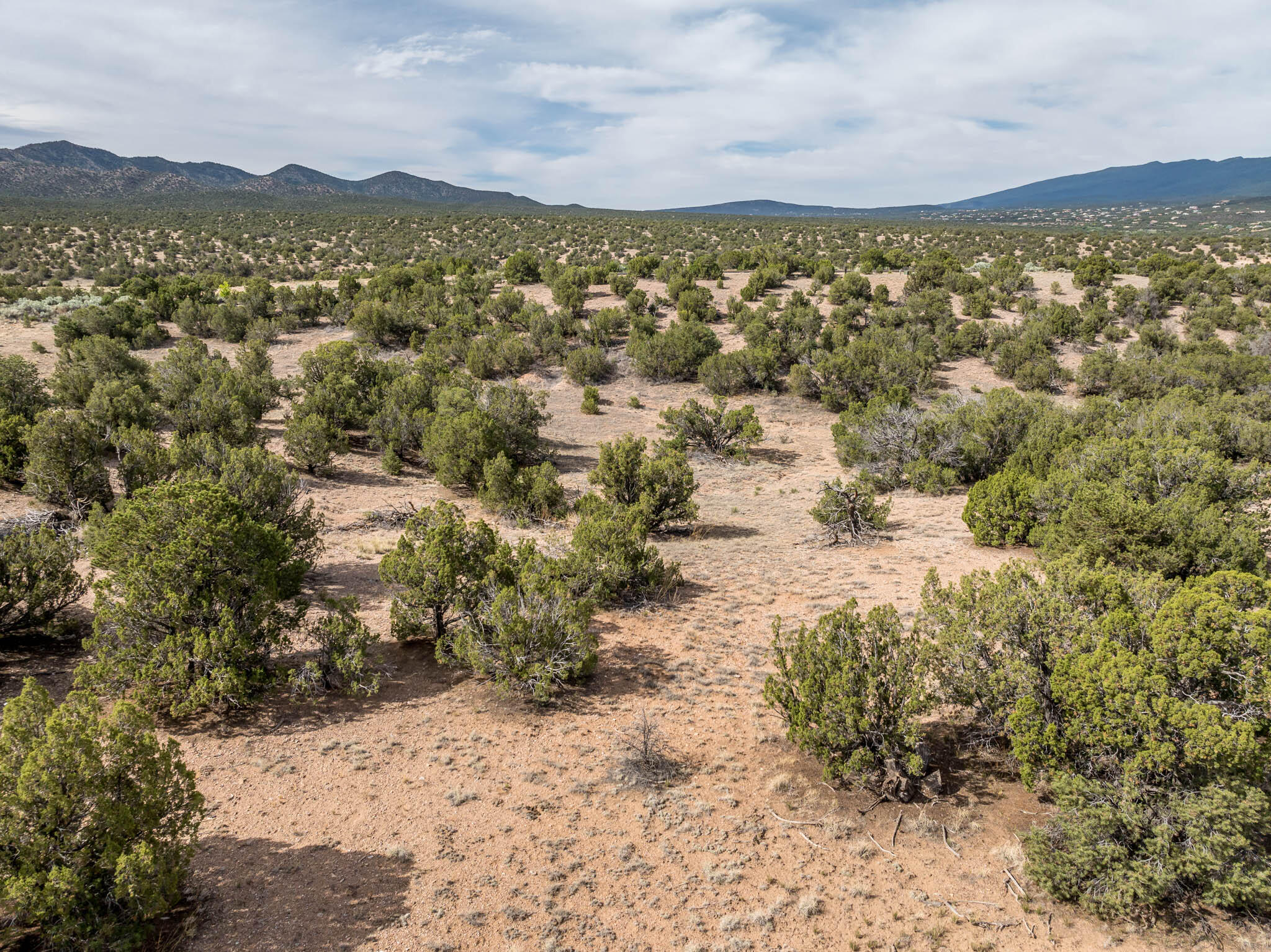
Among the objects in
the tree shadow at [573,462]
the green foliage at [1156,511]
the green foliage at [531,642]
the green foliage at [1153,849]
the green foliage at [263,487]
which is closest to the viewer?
the green foliage at [1153,849]

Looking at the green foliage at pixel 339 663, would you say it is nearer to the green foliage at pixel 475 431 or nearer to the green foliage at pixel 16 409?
the green foliage at pixel 475 431

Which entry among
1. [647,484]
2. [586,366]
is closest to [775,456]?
[647,484]

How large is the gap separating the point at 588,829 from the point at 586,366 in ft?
71.3

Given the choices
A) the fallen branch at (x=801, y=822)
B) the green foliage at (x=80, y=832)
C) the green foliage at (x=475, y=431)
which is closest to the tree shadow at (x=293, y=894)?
the green foliage at (x=80, y=832)

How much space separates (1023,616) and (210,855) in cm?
757

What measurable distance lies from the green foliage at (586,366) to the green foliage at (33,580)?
19.2m

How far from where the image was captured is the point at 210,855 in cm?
514

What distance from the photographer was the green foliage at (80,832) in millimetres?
3891

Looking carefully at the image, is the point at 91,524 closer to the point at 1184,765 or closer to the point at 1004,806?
the point at 1004,806

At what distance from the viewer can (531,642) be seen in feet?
24.7

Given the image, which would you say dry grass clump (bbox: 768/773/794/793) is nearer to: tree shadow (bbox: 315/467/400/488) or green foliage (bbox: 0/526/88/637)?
green foliage (bbox: 0/526/88/637)

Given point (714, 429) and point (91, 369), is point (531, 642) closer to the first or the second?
point (714, 429)

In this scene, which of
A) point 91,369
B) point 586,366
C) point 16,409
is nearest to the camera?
point 16,409

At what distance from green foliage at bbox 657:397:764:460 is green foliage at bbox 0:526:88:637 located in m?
13.8
